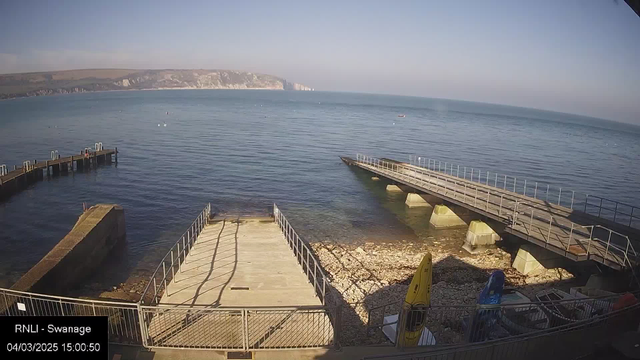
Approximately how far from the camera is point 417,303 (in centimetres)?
892

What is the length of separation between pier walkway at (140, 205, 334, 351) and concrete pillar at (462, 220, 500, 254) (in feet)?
37.6

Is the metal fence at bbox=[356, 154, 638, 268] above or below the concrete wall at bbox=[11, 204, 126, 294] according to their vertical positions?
above

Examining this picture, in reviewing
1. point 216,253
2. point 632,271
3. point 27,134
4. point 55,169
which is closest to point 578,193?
point 632,271

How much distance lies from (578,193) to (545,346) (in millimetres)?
40801

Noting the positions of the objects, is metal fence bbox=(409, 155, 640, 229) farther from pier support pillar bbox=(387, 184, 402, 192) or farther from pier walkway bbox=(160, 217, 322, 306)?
pier walkway bbox=(160, 217, 322, 306)

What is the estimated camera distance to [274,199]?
36.2 metres

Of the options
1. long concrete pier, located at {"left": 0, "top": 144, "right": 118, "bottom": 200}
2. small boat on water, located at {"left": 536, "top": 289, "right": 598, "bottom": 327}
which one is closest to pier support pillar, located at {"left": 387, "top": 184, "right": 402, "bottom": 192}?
small boat on water, located at {"left": 536, "top": 289, "right": 598, "bottom": 327}

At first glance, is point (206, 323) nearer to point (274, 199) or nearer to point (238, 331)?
point (238, 331)

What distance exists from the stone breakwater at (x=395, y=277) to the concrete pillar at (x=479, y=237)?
2.13 feet

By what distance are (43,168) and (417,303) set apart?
44993 mm

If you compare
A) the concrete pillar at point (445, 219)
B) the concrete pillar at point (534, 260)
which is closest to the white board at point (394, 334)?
the concrete pillar at point (534, 260)

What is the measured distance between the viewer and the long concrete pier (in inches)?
1355

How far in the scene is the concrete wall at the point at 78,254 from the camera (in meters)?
15.7

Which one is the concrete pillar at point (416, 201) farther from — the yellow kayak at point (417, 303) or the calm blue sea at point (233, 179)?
the yellow kayak at point (417, 303)
